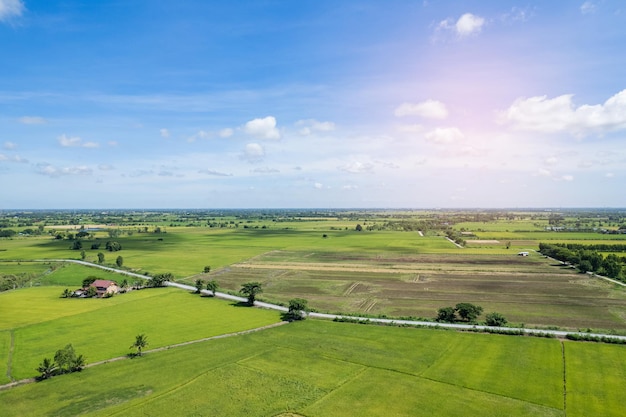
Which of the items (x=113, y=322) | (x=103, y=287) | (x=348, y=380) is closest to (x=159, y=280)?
(x=103, y=287)

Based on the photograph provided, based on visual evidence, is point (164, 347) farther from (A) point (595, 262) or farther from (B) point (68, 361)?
(A) point (595, 262)

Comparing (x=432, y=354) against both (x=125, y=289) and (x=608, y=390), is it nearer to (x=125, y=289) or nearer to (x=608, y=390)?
(x=608, y=390)

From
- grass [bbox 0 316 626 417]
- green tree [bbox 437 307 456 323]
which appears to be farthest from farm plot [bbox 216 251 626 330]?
grass [bbox 0 316 626 417]

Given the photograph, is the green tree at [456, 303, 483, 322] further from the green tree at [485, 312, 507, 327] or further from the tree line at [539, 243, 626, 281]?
the tree line at [539, 243, 626, 281]

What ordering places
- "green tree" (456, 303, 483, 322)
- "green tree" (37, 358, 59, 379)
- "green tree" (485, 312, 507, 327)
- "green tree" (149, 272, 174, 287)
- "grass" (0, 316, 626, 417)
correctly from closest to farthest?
"grass" (0, 316, 626, 417), "green tree" (37, 358, 59, 379), "green tree" (485, 312, 507, 327), "green tree" (456, 303, 483, 322), "green tree" (149, 272, 174, 287)

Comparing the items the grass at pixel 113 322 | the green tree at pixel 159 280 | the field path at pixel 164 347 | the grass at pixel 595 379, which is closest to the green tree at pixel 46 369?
the field path at pixel 164 347

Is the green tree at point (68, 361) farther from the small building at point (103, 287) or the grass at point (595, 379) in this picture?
the grass at point (595, 379)
